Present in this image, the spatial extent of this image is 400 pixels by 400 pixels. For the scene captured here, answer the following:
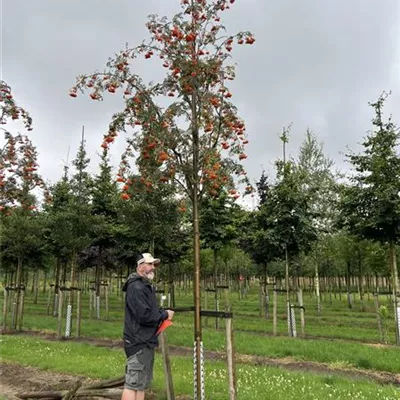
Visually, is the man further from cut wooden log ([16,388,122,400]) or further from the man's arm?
cut wooden log ([16,388,122,400])

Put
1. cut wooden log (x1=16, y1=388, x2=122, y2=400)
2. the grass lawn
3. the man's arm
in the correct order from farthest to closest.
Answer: the grass lawn, cut wooden log (x1=16, y1=388, x2=122, y2=400), the man's arm

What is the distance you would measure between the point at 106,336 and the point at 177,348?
141 inches

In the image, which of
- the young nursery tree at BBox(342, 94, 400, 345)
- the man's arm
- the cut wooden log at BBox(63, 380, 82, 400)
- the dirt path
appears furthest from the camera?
the young nursery tree at BBox(342, 94, 400, 345)

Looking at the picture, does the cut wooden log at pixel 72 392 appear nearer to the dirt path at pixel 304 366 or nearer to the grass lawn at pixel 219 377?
the grass lawn at pixel 219 377

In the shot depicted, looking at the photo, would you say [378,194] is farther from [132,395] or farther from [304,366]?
[132,395]

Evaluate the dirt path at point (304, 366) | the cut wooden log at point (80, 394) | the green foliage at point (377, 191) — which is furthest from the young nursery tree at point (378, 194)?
the cut wooden log at point (80, 394)

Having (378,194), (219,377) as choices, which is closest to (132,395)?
(219,377)

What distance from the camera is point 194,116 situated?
657 cm

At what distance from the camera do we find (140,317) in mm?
5535

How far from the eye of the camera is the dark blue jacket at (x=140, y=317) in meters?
5.55

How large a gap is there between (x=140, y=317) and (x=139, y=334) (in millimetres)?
270

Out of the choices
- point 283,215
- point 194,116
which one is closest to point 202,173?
point 194,116

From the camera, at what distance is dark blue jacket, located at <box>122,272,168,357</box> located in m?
5.55

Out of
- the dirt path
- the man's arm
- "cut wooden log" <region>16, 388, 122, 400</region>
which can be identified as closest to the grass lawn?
"cut wooden log" <region>16, 388, 122, 400</region>
